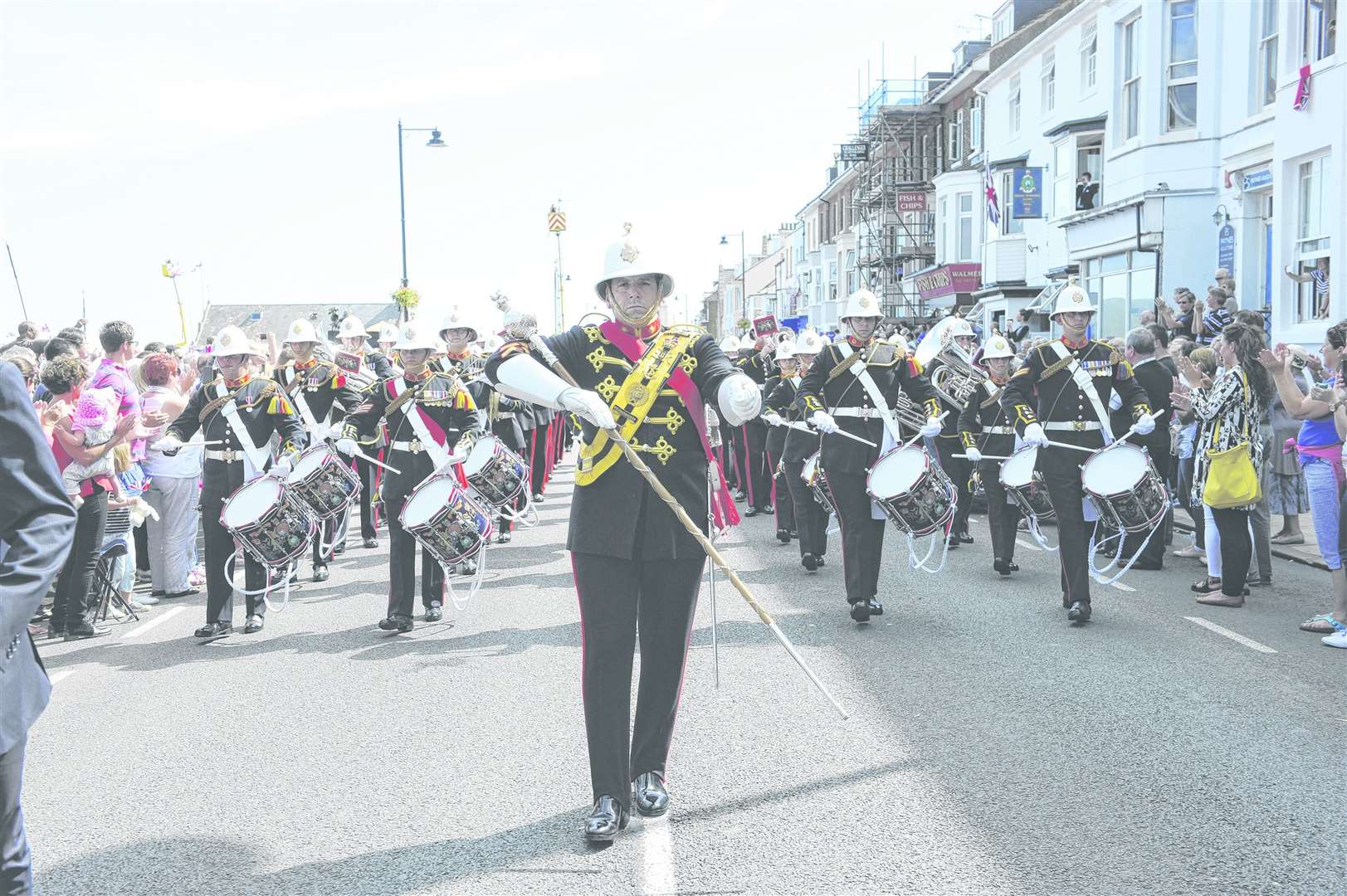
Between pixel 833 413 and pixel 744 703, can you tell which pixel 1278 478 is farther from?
pixel 744 703

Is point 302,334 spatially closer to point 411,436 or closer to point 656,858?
point 411,436

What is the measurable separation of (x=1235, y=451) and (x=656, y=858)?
6.36 meters

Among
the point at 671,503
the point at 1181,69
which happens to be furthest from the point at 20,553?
the point at 1181,69

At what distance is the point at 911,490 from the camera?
8703mm

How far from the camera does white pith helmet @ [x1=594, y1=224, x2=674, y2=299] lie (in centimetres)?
490

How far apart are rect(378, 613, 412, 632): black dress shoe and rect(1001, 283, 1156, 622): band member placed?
172 inches

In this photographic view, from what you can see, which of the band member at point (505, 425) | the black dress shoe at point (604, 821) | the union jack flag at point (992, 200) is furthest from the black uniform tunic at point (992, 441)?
the union jack flag at point (992, 200)

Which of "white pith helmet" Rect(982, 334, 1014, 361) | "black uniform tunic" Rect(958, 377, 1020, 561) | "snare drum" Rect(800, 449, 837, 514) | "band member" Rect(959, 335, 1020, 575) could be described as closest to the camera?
"snare drum" Rect(800, 449, 837, 514)

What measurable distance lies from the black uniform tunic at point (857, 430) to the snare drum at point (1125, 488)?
1.14 m

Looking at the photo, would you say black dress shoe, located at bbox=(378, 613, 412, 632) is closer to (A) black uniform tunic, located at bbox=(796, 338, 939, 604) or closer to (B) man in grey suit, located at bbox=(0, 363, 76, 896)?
(A) black uniform tunic, located at bbox=(796, 338, 939, 604)

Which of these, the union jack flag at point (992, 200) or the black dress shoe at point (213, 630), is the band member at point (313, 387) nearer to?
the black dress shoe at point (213, 630)

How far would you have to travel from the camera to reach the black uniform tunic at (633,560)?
485 cm

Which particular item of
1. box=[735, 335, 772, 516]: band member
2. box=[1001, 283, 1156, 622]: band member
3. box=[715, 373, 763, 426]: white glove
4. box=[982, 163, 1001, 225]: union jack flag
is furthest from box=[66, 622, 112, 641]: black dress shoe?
box=[982, 163, 1001, 225]: union jack flag

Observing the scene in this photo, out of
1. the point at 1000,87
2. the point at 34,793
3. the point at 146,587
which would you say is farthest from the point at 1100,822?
the point at 1000,87
